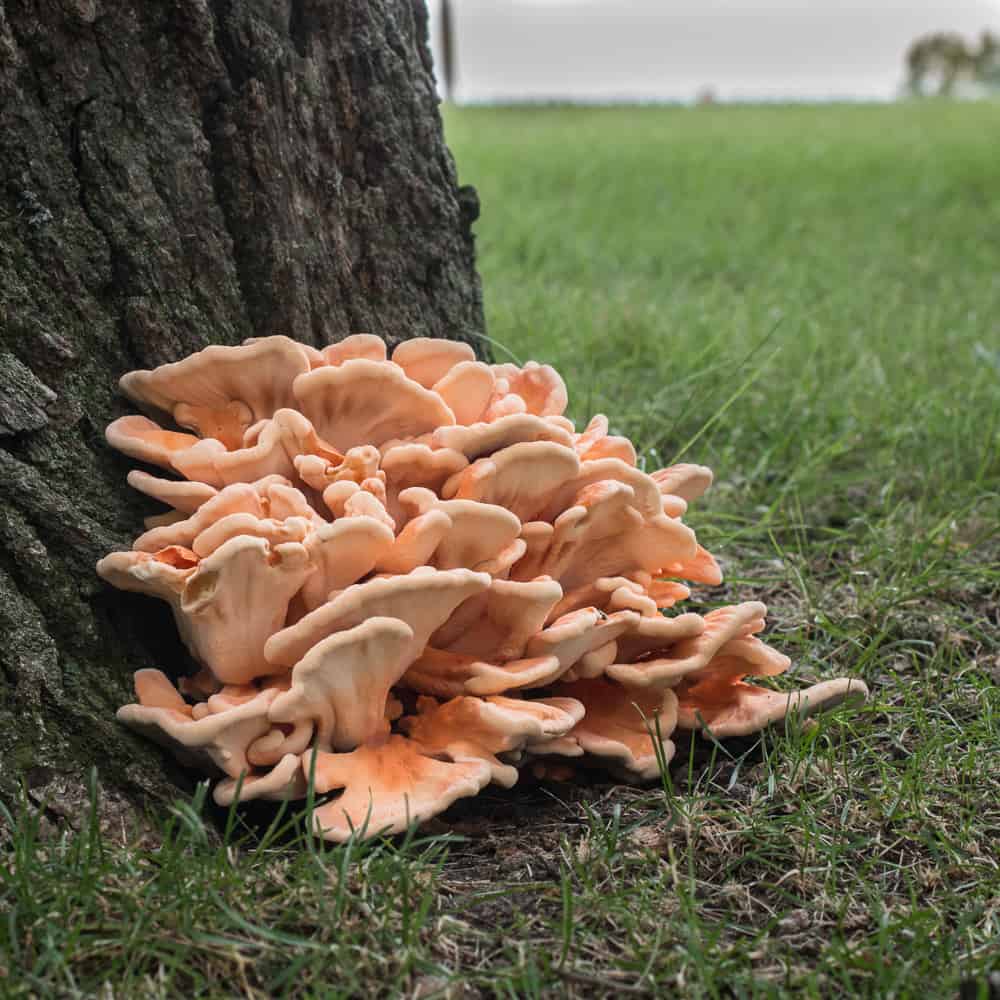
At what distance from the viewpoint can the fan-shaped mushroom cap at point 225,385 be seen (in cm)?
226

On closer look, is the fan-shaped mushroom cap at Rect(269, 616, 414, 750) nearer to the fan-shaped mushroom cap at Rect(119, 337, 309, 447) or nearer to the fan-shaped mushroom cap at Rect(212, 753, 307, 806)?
the fan-shaped mushroom cap at Rect(212, 753, 307, 806)

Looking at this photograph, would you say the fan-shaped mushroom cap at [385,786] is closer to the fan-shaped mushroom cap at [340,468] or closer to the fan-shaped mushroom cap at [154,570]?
the fan-shaped mushroom cap at [154,570]

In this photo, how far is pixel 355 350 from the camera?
2414mm

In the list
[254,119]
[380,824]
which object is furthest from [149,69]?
[380,824]

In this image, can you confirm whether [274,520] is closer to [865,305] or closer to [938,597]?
[938,597]

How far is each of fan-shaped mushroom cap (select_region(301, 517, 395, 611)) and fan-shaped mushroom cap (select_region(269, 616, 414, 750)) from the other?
0.49ft

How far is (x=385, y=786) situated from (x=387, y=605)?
35 cm

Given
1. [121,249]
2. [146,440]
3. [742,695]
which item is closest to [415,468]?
[146,440]

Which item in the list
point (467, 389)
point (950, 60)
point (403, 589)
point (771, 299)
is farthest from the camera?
point (950, 60)

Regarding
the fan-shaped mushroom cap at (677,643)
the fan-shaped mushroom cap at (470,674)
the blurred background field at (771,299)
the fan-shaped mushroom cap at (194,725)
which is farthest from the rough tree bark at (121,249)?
the blurred background field at (771,299)

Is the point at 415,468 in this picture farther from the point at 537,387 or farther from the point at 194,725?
the point at 194,725

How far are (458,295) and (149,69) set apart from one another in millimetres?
1052

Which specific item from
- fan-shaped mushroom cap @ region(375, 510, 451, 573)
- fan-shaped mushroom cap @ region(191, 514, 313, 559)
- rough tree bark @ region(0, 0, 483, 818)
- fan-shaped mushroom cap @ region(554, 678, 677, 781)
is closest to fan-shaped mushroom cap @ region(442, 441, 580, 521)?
fan-shaped mushroom cap @ region(375, 510, 451, 573)

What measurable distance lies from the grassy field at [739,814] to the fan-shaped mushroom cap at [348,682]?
0.77ft
